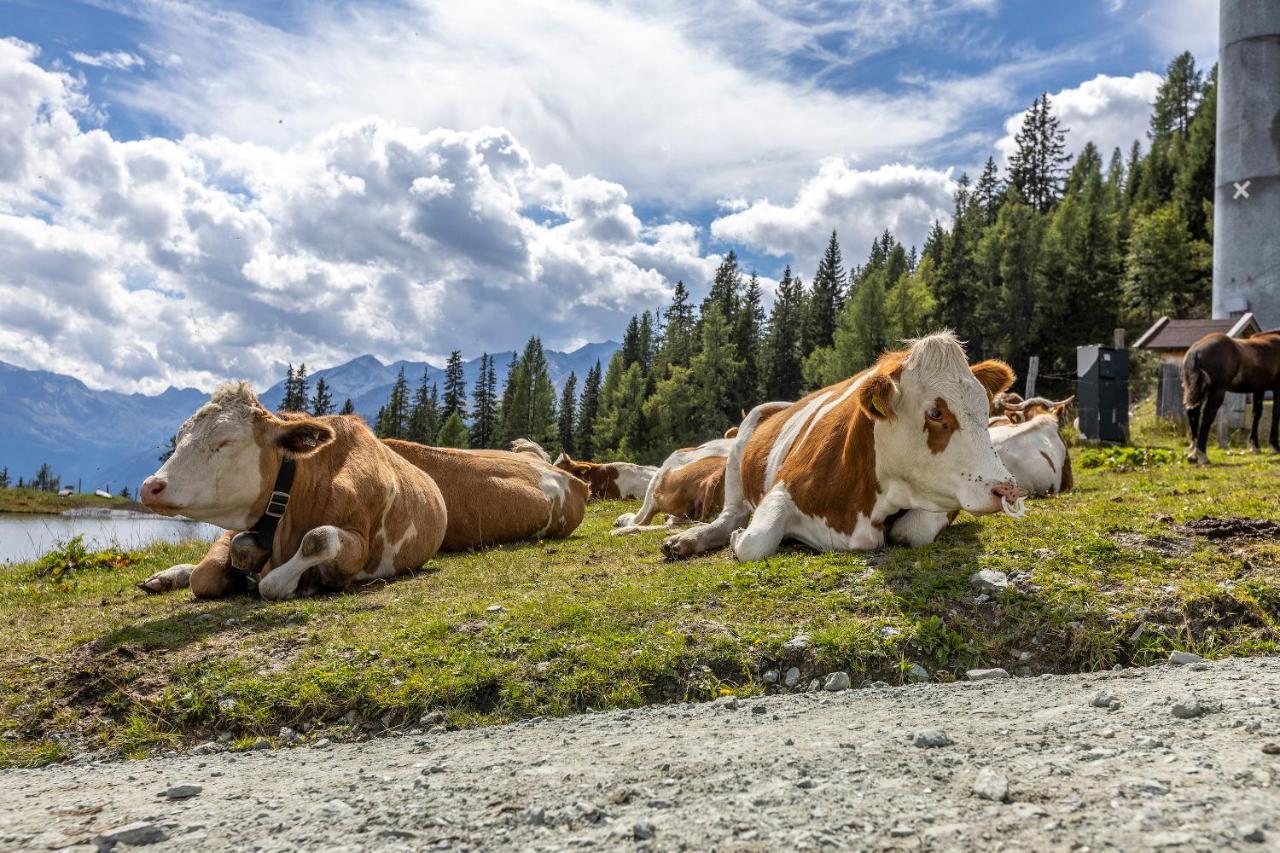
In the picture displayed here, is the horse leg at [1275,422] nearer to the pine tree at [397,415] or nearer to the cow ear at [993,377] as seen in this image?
the cow ear at [993,377]

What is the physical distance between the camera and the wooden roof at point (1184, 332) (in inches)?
995

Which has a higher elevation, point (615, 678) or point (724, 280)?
point (724, 280)

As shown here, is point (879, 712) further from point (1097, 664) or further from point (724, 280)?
point (724, 280)

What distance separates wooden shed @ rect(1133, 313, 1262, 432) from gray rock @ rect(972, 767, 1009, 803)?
21228 mm

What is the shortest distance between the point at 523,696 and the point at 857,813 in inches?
83.7

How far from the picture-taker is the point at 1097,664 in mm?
4145

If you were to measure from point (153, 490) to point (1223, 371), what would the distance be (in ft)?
57.9

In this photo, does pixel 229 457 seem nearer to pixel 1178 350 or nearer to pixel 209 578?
pixel 209 578

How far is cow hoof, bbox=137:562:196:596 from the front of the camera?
7.37 meters

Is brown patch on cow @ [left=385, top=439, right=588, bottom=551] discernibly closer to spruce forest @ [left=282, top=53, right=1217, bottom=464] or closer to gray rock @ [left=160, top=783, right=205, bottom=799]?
gray rock @ [left=160, top=783, right=205, bottom=799]

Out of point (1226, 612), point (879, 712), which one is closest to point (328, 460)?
point (879, 712)

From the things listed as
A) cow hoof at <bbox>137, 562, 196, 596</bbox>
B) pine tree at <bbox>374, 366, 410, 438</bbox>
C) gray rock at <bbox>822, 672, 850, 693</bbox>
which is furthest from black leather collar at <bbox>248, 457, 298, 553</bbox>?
pine tree at <bbox>374, 366, 410, 438</bbox>

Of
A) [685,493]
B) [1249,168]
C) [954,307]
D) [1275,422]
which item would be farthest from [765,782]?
[954,307]

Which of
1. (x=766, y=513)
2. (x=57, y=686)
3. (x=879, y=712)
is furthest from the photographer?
(x=766, y=513)
